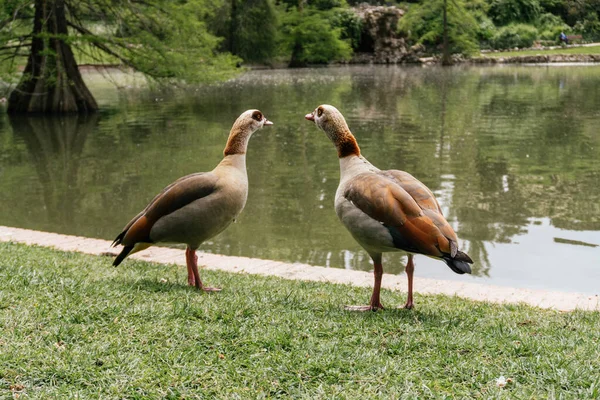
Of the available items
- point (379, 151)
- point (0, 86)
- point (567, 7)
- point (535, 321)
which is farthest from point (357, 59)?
point (535, 321)

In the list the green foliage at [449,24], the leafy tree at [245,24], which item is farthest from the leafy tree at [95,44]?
the green foliage at [449,24]

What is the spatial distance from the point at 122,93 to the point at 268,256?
27660mm

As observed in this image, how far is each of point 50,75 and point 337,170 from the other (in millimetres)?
13986

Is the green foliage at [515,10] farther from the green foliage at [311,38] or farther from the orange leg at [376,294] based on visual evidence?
the orange leg at [376,294]

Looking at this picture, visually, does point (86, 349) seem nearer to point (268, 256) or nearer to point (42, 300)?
point (42, 300)

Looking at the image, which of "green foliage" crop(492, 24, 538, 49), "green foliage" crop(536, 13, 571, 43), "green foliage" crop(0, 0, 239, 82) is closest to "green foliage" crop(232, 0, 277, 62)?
"green foliage" crop(492, 24, 538, 49)

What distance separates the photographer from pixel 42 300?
15.2 feet

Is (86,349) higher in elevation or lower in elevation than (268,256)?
higher

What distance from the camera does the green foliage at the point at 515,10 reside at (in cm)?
5919

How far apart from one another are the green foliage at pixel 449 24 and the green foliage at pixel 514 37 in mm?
2379

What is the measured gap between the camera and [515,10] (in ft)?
195

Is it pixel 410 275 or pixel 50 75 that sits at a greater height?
pixel 50 75

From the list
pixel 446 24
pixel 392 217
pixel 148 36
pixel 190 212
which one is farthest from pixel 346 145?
pixel 446 24

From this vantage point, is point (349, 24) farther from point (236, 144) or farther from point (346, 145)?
point (346, 145)
